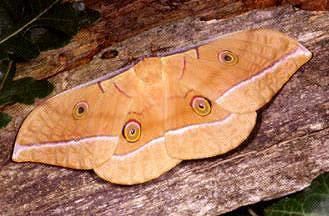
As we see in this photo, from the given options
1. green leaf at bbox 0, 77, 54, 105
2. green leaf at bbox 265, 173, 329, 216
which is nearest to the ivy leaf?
green leaf at bbox 0, 77, 54, 105

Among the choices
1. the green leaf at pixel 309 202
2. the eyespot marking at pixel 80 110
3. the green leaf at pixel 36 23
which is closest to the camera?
the green leaf at pixel 309 202

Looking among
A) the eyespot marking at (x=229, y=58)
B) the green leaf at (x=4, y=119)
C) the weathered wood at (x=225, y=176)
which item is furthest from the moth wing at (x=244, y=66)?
the green leaf at (x=4, y=119)

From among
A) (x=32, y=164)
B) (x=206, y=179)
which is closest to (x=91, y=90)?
(x=32, y=164)

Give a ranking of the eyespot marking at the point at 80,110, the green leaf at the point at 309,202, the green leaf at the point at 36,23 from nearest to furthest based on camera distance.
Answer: the green leaf at the point at 309,202 < the eyespot marking at the point at 80,110 < the green leaf at the point at 36,23

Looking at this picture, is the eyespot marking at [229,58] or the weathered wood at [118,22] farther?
the weathered wood at [118,22]

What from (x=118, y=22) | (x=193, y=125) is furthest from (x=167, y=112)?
(x=118, y=22)

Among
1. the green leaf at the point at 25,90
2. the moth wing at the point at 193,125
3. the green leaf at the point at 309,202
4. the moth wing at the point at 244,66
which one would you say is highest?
the green leaf at the point at 25,90

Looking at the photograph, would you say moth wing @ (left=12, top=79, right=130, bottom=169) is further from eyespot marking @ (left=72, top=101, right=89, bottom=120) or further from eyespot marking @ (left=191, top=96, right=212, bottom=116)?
eyespot marking @ (left=191, top=96, right=212, bottom=116)

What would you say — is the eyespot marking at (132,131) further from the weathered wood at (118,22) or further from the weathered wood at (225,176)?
the weathered wood at (118,22)
